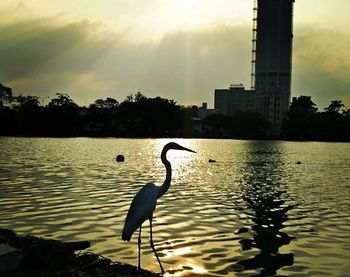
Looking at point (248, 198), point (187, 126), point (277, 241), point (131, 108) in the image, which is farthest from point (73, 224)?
point (187, 126)

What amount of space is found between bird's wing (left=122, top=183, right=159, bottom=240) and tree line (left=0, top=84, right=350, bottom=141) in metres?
120

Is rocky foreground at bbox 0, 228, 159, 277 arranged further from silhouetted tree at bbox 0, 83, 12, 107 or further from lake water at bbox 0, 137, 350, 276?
silhouetted tree at bbox 0, 83, 12, 107

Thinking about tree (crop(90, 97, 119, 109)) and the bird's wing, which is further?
tree (crop(90, 97, 119, 109))

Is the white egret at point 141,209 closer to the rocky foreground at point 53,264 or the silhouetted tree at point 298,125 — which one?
the rocky foreground at point 53,264

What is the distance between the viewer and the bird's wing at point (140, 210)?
29.9 ft

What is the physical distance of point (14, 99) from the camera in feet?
433

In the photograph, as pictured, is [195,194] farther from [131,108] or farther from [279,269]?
[131,108]

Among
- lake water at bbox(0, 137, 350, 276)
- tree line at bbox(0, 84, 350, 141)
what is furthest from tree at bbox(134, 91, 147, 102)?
lake water at bbox(0, 137, 350, 276)

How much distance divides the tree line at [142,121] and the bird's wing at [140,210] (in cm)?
12018

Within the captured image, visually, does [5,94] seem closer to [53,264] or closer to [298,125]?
[298,125]

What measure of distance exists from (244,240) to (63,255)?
5757mm

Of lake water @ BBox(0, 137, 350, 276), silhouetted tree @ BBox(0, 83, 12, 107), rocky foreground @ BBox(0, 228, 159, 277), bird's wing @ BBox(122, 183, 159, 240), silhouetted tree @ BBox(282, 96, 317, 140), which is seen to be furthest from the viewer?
silhouetted tree @ BBox(282, 96, 317, 140)

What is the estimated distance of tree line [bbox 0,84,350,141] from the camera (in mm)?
126625

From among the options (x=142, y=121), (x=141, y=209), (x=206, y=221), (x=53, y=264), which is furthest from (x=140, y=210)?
(x=142, y=121)
